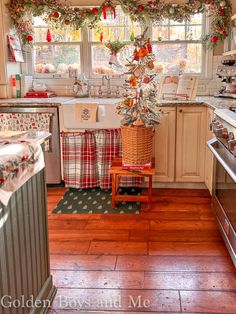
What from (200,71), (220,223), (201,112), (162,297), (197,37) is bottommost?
(162,297)

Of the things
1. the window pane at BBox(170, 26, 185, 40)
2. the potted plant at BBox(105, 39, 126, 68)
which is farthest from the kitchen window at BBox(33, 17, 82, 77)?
the window pane at BBox(170, 26, 185, 40)

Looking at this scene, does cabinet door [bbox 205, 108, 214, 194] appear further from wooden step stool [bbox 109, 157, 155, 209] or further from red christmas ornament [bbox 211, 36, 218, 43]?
red christmas ornament [bbox 211, 36, 218, 43]

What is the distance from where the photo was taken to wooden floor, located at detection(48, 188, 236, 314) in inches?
82.1

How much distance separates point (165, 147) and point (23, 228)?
7.76 feet

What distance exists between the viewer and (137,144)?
3291mm

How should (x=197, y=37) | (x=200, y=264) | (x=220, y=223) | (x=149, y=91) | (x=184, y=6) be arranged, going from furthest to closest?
1. (x=197, y=37)
2. (x=184, y=6)
3. (x=149, y=91)
4. (x=220, y=223)
5. (x=200, y=264)

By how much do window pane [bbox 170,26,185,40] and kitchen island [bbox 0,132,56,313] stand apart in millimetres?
2920

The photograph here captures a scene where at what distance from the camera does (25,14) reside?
417 centimetres

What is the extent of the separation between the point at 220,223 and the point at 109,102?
5.59 ft

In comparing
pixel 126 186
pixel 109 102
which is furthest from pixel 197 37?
pixel 126 186

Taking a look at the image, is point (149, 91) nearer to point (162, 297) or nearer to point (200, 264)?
point (200, 264)

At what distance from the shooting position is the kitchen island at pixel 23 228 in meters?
1.45

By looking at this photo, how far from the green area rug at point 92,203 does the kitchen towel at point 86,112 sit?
0.72 metres

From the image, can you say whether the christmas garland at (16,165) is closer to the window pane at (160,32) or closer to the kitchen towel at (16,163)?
the kitchen towel at (16,163)
